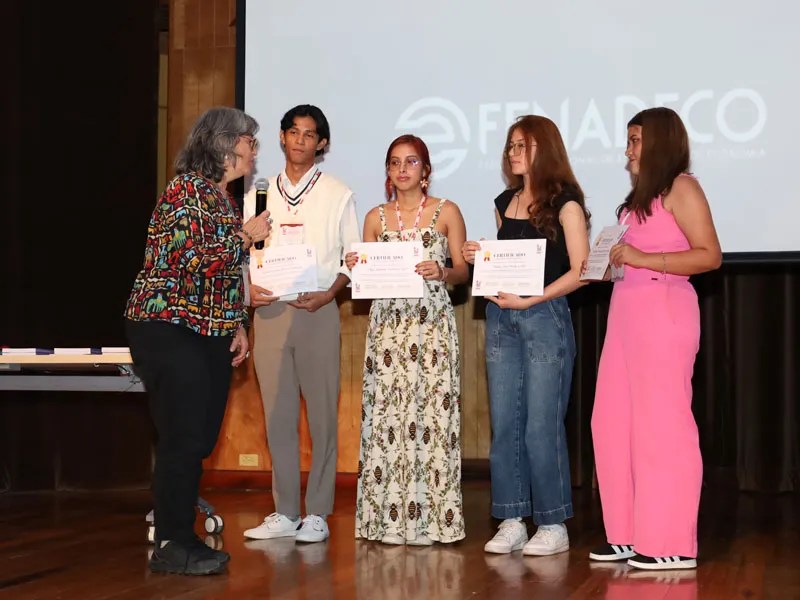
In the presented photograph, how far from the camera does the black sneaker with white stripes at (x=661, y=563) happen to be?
3334 millimetres

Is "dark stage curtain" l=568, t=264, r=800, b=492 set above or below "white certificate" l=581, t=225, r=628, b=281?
below

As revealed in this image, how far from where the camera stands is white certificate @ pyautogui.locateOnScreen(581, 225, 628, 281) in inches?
131

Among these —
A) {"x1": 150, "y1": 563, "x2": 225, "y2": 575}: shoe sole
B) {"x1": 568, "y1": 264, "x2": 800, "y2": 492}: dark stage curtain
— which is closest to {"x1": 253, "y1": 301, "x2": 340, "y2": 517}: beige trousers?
{"x1": 150, "y1": 563, "x2": 225, "y2": 575}: shoe sole

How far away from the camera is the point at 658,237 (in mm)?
3439

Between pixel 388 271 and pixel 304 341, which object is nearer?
pixel 388 271

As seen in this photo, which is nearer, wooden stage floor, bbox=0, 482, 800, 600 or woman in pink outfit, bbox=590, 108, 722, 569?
wooden stage floor, bbox=0, 482, 800, 600

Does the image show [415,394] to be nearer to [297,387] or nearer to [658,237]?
[297,387]

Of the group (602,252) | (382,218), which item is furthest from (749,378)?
(382,218)

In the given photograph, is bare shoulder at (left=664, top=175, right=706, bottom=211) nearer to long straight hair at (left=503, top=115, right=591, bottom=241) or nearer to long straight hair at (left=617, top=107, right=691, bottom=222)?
long straight hair at (left=617, top=107, right=691, bottom=222)

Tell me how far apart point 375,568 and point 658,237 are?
1.55 meters

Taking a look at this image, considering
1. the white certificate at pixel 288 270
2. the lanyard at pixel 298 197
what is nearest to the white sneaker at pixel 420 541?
the white certificate at pixel 288 270

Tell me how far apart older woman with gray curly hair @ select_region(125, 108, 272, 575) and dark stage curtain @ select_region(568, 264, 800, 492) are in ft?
9.30

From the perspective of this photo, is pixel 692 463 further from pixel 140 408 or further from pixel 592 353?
pixel 140 408

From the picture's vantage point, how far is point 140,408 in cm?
595
